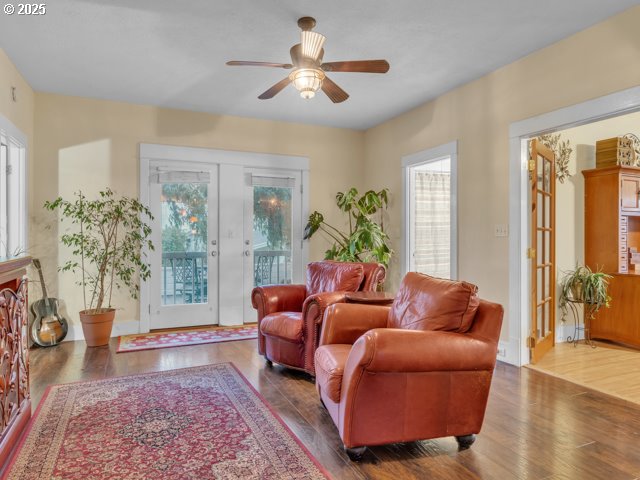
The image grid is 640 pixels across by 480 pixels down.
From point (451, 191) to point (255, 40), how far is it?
238 cm

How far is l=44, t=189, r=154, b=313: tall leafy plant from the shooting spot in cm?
425

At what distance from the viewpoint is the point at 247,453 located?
2096 millimetres

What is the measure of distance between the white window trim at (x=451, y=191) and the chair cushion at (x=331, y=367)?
87.0 inches

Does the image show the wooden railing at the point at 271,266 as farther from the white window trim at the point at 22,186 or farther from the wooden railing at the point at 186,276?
the white window trim at the point at 22,186

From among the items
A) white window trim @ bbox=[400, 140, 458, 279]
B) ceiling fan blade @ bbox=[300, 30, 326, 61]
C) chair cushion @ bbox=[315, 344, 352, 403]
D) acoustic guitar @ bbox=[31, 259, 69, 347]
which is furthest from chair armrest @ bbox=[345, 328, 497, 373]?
acoustic guitar @ bbox=[31, 259, 69, 347]

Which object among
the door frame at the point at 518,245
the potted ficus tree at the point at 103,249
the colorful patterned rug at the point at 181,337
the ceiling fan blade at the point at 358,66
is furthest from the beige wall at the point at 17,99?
the door frame at the point at 518,245

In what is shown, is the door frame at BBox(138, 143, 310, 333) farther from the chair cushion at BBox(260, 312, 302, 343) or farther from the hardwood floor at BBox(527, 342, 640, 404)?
the hardwood floor at BBox(527, 342, 640, 404)

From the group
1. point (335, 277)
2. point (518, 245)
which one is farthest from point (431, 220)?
point (335, 277)

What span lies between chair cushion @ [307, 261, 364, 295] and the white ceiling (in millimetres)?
1752

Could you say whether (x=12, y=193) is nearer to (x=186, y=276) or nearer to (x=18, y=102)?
(x=18, y=102)

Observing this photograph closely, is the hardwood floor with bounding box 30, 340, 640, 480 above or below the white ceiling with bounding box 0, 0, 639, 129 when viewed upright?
below

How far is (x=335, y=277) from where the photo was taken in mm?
3520

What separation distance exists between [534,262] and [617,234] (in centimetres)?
147

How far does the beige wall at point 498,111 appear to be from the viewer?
2826 millimetres
